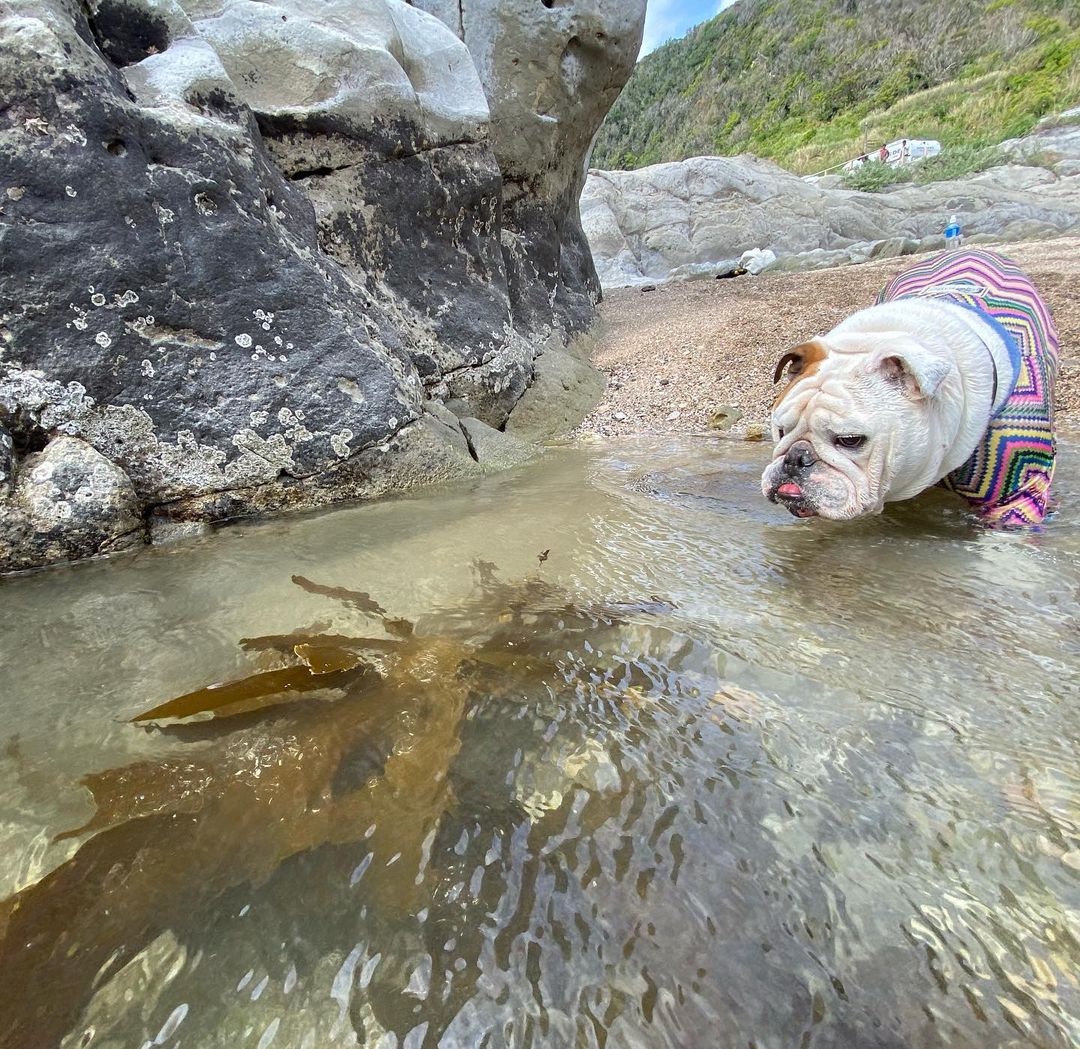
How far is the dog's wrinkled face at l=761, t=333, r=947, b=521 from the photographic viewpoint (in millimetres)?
2330

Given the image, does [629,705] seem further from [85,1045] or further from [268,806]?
[85,1045]

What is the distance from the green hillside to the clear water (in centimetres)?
2656

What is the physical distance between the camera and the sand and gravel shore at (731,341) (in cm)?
467

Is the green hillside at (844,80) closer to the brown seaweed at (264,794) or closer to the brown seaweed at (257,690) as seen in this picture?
the brown seaweed at (264,794)

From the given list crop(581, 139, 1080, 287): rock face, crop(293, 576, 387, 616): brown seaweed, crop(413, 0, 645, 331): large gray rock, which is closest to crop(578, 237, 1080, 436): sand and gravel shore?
crop(413, 0, 645, 331): large gray rock

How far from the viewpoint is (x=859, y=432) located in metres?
2.34

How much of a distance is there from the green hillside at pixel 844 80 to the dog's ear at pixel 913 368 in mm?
25161

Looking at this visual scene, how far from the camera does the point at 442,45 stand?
4.68 meters

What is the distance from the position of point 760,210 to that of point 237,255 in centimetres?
1599

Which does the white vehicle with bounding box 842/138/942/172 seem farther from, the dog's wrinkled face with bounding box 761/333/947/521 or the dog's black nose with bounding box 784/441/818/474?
the dog's black nose with bounding box 784/441/818/474

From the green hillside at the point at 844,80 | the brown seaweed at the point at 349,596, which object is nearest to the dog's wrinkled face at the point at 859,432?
the brown seaweed at the point at 349,596

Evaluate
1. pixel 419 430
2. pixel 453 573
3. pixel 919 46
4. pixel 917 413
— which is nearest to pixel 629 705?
pixel 453 573

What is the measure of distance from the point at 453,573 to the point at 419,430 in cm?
148

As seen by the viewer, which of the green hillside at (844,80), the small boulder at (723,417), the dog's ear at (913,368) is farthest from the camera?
the green hillside at (844,80)
